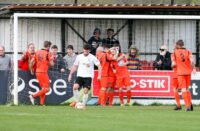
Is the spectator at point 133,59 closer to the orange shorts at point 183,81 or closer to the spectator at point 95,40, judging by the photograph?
the spectator at point 95,40

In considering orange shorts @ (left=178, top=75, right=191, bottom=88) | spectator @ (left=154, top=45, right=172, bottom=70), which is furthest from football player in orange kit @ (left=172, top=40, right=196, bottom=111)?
spectator @ (left=154, top=45, right=172, bottom=70)

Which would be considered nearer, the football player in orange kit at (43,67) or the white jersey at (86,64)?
the white jersey at (86,64)

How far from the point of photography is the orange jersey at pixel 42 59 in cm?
2809

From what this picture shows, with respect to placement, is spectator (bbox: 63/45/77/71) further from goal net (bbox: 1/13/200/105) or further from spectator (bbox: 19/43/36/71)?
spectator (bbox: 19/43/36/71)

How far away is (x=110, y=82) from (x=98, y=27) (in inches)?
124

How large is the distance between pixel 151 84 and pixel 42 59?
3.79 m

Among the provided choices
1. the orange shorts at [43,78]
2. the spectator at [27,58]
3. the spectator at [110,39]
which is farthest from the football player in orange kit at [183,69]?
the spectator at [27,58]

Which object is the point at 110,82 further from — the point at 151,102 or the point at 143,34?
the point at 143,34

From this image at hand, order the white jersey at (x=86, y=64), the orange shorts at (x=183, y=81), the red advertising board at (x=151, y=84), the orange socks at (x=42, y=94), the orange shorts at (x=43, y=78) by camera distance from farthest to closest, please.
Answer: the red advertising board at (x=151, y=84), the orange shorts at (x=43, y=78), the orange socks at (x=42, y=94), the white jersey at (x=86, y=64), the orange shorts at (x=183, y=81)

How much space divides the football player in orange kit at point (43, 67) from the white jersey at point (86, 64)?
45.3 inches

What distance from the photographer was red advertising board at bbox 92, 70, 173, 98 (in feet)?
95.3

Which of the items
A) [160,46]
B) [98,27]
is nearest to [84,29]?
[98,27]

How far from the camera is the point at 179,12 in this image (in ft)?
99.9

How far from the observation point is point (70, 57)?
96.7 feet
